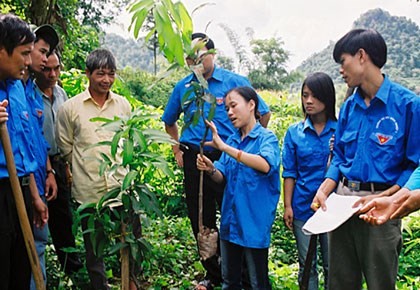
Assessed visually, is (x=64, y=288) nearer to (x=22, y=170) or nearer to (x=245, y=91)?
(x=22, y=170)

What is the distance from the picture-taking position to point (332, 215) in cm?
186

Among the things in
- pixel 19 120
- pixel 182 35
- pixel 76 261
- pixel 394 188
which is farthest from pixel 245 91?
pixel 76 261

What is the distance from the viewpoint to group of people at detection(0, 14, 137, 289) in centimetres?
184

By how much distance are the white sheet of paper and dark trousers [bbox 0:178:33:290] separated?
1186mm

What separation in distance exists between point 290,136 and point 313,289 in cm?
84

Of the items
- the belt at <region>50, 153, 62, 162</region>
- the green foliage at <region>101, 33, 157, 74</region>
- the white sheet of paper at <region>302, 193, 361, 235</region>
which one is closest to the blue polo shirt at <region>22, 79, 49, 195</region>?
the belt at <region>50, 153, 62, 162</region>

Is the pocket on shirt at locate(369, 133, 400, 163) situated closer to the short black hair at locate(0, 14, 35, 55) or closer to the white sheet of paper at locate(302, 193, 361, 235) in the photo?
the white sheet of paper at locate(302, 193, 361, 235)

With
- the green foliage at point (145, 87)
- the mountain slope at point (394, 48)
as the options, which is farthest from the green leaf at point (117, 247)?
the mountain slope at point (394, 48)

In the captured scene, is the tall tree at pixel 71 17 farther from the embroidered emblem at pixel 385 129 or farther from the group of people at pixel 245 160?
the embroidered emblem at pixel 385 129

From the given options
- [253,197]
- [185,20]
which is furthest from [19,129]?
[253,197]

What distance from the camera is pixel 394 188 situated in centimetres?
192

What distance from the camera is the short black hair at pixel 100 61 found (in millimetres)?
2426

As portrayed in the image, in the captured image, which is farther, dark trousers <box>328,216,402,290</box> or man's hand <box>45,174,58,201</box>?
man's hand <box>45,174,58,201</box>

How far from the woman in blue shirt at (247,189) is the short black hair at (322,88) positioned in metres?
0.31
